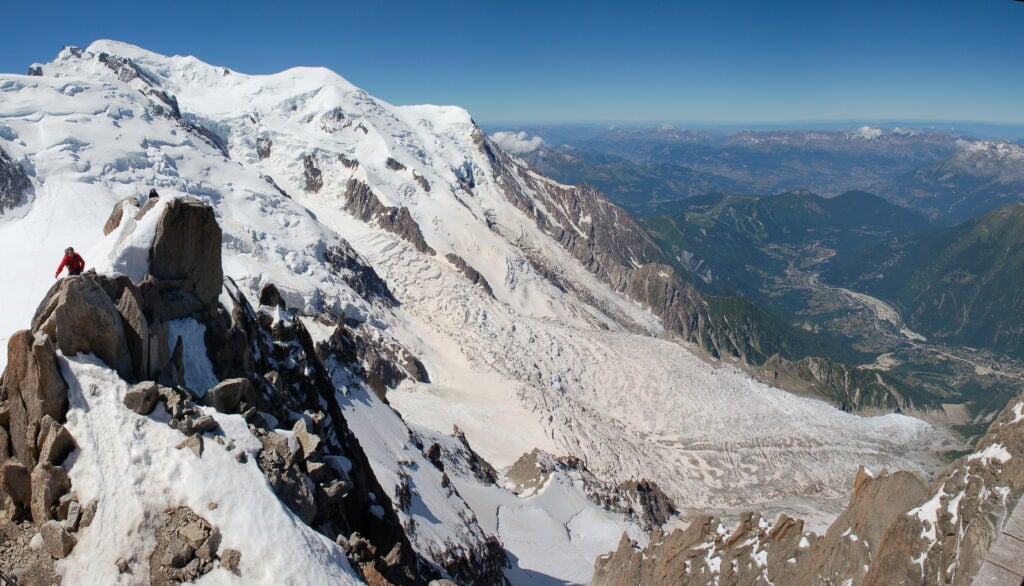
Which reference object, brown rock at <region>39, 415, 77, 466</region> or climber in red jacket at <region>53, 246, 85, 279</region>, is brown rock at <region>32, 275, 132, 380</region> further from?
brown rock at <region>39, 415, 77, 466</region>

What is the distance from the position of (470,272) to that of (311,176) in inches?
2090

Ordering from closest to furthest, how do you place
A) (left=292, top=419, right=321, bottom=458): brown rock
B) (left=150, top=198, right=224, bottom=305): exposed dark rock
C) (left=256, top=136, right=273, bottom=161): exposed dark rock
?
(left=292, top=419, right=321, bottom=458): brown rock < (left=150, top=198, right=224, bottom=305): exposed dark rock < (left=256, top=136, right=273, bottom=161): exposed dark rock

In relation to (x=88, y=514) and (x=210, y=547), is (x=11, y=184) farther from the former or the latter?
(x=210, y=547)

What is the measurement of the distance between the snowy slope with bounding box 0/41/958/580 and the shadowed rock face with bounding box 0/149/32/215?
131cm

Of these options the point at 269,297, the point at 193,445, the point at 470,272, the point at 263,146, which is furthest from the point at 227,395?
the point at 263,146

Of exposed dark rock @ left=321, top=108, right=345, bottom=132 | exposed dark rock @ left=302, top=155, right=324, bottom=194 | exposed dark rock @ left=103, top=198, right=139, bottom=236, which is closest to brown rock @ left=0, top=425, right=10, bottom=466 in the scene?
exposed dark rock @ left=103, top=198, right=139, bottom=236

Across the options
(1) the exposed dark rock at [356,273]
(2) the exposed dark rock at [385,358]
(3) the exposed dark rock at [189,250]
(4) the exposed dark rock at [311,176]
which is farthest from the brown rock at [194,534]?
(4) the exposed dark rock at [311,176]

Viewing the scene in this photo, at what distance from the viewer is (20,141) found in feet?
244

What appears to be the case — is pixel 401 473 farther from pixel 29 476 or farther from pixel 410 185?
pixel 410 185

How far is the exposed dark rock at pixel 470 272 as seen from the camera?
124 meters

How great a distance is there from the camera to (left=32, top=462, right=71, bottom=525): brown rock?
50.1 ft

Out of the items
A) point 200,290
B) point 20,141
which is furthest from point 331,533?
point 20,141

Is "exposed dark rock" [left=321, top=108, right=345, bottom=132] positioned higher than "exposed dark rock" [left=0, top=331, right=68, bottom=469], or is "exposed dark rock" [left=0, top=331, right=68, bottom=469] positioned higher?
"exposed dark rock" [left=321, top=108, right=345, bottom=132]

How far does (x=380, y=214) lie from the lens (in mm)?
137750
